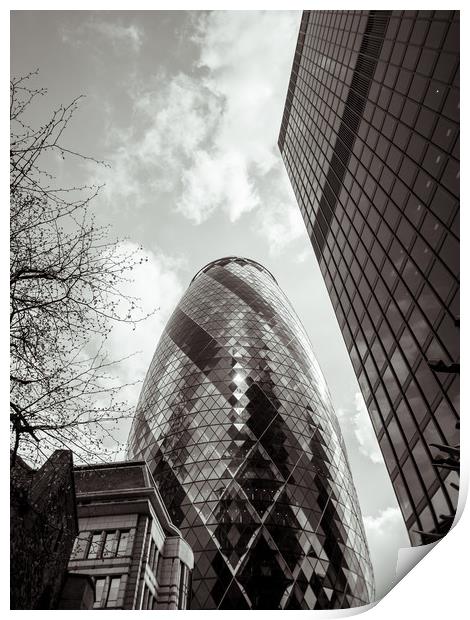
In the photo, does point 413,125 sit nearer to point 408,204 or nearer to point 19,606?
point 408,204

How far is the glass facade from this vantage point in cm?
924

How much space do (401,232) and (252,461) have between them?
23.6 meters

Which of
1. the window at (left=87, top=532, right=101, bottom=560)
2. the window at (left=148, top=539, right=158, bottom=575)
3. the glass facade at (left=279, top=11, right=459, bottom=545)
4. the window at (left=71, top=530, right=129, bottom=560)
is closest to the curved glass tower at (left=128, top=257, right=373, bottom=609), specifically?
the window at (left=148, top=539, right=158, bottom=575)

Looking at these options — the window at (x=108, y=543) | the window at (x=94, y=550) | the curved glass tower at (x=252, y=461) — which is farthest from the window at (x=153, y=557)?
the curved glass tower at (x=252, y=461)

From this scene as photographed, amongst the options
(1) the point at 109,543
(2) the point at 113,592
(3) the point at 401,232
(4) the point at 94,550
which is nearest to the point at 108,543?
(1) the point at 109,543

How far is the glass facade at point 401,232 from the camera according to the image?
9.24 metres

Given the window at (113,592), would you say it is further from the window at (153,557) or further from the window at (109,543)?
the window at (153,557)

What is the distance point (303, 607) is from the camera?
2533cm

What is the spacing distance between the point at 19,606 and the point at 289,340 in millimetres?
38223

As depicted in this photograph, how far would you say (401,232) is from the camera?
38.3 feet

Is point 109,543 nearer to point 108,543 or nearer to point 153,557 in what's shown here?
point 108,543

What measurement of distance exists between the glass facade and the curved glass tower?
17.7 meters

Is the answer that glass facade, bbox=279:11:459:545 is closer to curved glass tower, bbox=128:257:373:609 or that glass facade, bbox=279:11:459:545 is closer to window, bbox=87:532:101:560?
window, bbox=87:532:101:560
